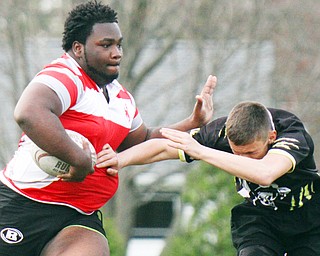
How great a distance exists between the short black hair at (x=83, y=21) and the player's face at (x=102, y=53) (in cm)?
5

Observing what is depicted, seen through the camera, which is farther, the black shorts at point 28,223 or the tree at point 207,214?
the tree at point 207,214

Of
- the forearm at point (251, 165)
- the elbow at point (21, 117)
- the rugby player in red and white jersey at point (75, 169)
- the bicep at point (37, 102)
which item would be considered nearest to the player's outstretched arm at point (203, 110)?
the rugby player in red and white jersey at point (75, 169)

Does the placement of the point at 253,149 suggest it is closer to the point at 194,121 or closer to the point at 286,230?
the point at 286,230

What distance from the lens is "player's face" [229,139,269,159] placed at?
6.62m

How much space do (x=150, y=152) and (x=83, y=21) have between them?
Result: 101 centimetres

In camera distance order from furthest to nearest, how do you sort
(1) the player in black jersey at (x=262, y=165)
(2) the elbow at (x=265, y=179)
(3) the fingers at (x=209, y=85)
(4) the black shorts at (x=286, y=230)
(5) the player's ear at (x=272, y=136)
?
(3) the fingers at (x=209, y=85), (4) the black shorts at (x=286, y=230), (5) the player's ear at (x=272, y=136), (1) the player in black jersey at (x=262, y=165), (2) the elbow at (x=265, y=179)

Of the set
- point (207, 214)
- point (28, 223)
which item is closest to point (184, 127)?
point (28, 223)

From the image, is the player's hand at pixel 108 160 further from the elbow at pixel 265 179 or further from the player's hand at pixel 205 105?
the elbow at pixel 265 179

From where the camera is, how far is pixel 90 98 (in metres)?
6.77

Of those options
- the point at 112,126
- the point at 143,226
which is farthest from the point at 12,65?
the point at 112,126

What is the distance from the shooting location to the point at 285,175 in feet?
22.6

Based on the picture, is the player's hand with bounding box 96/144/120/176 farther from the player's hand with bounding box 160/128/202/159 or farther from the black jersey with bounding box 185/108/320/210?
the black jersey with bounding box 185/108/320/210

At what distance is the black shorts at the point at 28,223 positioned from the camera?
22.2 feet

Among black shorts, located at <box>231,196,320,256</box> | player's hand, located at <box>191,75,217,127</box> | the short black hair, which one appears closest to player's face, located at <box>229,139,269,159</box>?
black shorts, located at <box>231,196,320,256</box>
